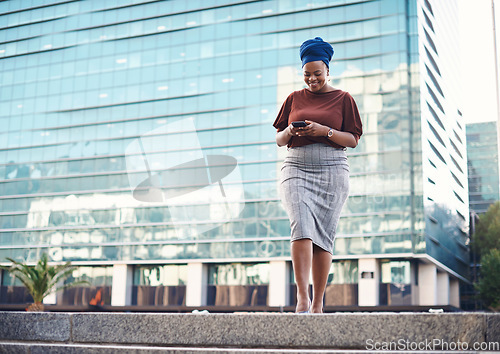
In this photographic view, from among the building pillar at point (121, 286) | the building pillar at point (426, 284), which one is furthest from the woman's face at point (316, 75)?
the building pillar at point (121, 286)

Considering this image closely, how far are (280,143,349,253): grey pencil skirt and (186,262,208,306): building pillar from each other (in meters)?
45.5

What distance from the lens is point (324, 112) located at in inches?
215

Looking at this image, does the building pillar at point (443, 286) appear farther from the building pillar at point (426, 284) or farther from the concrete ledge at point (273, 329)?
the concrete ledge at point (273, 329)

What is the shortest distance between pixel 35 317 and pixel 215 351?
1.81m

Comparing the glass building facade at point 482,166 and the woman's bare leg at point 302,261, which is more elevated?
the glass building facade at point 482,166

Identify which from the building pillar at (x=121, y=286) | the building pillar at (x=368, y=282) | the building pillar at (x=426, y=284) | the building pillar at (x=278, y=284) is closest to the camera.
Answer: the building pillar at (x=368, y=282)

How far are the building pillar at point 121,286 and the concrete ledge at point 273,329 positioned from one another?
159ft

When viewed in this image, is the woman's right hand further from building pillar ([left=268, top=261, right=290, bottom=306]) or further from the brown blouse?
building pillar ([left=268, top=261, right=290, bottom=306])

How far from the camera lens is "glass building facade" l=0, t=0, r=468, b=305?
4700 cm

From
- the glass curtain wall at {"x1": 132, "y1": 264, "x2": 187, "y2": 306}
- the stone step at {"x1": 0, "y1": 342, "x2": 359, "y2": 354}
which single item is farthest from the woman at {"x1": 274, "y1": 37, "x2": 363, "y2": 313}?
the glass curtain wall at {"x1": 132, "y1": 264, "x2": 187, "y2": 306}

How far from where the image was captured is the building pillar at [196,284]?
1970 inches

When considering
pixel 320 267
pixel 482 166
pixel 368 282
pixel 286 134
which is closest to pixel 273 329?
pixel 320 267

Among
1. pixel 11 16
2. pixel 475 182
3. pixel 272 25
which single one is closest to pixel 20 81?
pixel 11 16

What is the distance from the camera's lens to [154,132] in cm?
5422
